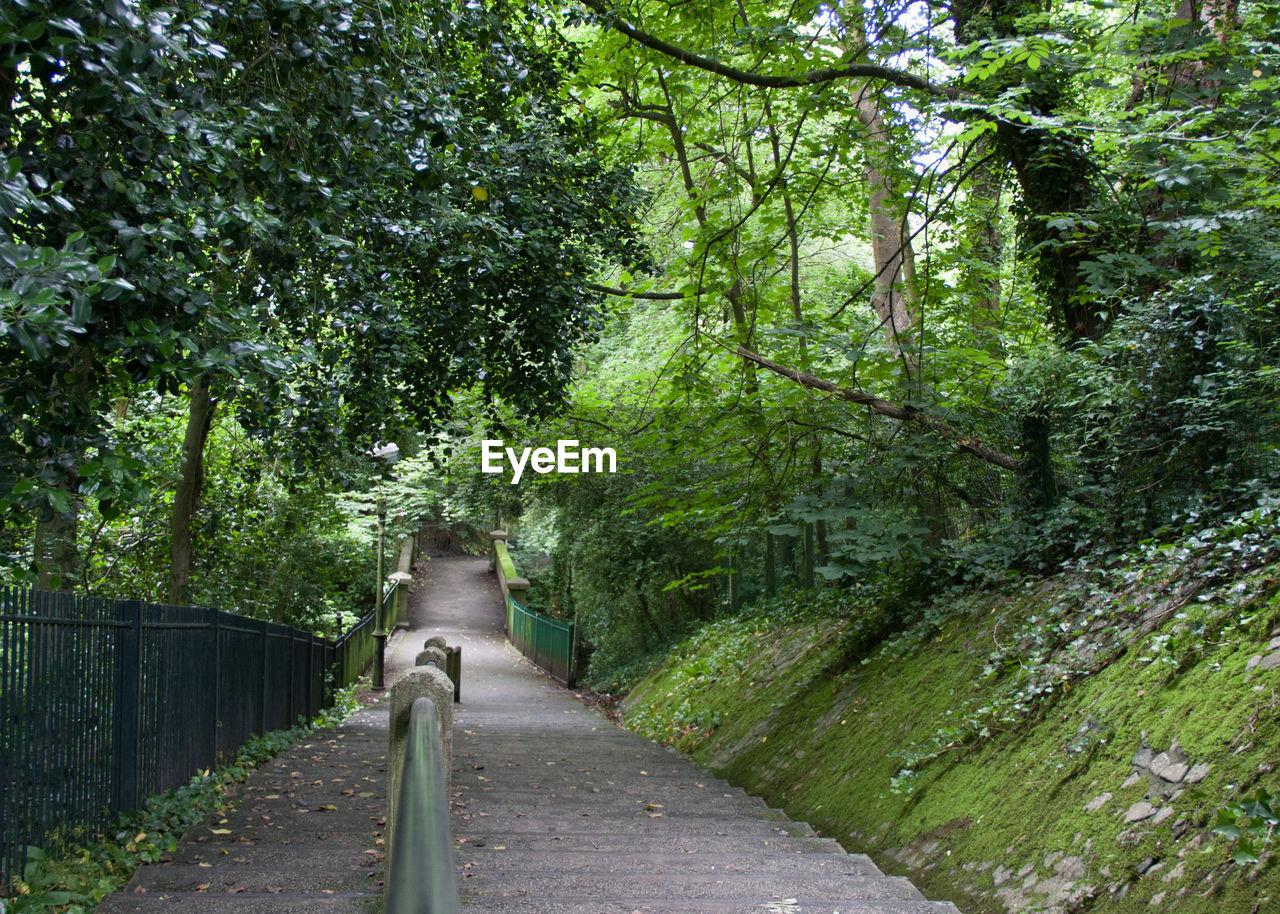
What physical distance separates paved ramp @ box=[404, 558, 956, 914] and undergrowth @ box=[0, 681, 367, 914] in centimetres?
157

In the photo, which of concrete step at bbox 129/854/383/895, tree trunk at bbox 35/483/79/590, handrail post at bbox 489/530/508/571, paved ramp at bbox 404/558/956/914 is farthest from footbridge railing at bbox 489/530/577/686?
concrete step at bbox 129/854/383/895

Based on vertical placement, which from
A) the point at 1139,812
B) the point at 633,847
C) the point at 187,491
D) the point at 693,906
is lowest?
the point at 633,847

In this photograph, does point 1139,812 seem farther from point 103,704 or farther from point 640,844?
point 103,704

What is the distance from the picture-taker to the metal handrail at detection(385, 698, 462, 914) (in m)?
1.30

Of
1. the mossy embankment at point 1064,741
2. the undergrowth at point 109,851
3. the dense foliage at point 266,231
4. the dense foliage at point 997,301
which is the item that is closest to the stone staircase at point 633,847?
the mossy embankment at point 1064,741

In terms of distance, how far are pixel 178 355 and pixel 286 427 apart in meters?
3.62

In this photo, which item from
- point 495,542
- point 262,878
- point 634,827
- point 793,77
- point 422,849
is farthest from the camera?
point 495,542

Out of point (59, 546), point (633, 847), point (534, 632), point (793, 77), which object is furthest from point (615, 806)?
point (534, 632)

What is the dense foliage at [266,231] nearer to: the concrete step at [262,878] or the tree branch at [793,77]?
the tree branch at [793,77]

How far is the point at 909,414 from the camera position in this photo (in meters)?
8.50

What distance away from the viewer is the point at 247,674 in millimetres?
8633

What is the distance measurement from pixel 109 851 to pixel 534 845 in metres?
2.25

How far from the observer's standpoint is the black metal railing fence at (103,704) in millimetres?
4234

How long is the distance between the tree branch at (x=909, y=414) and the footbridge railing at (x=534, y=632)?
45.2 feet
